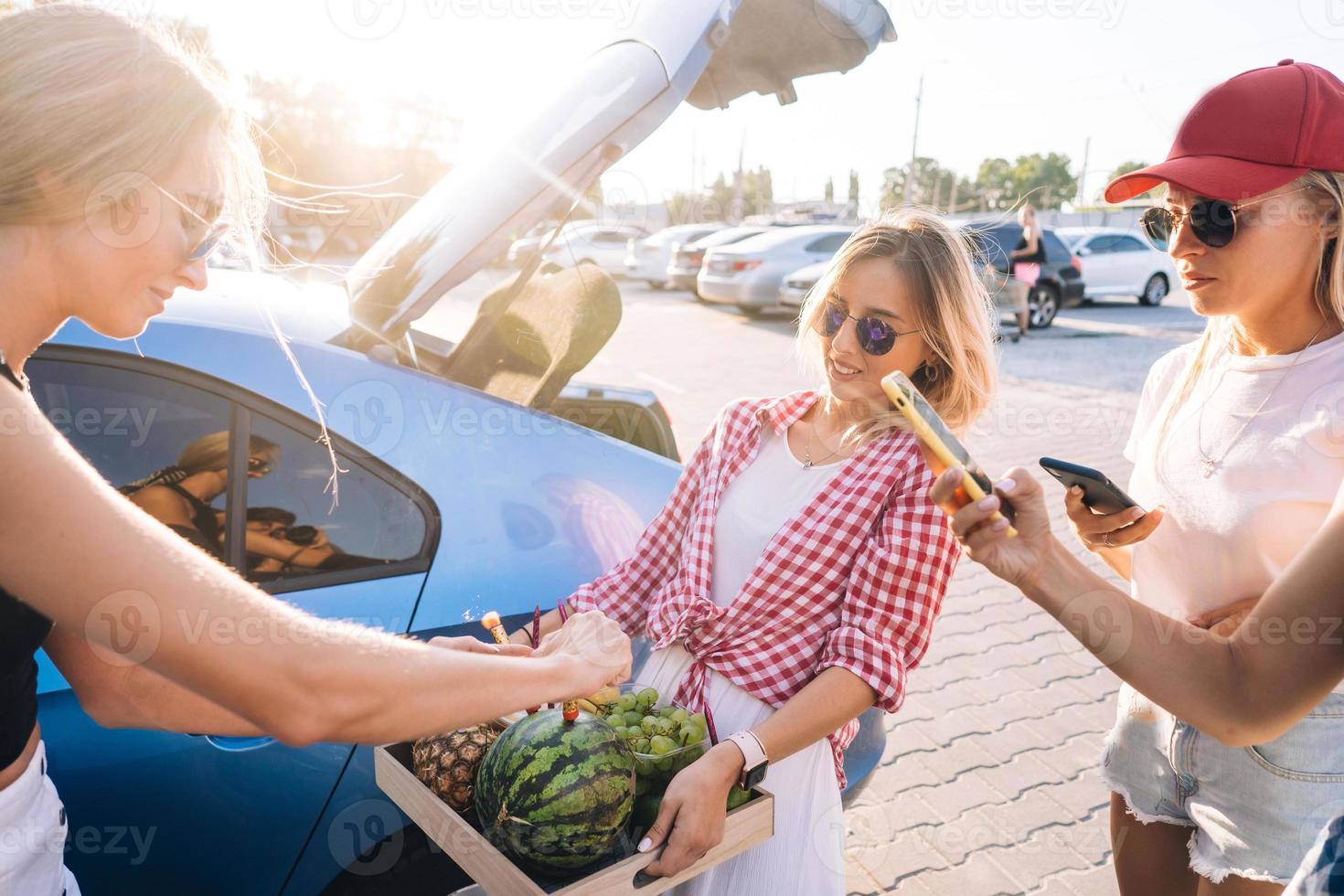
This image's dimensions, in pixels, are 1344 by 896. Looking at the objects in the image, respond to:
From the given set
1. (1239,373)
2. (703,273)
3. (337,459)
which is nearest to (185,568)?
(337,459)

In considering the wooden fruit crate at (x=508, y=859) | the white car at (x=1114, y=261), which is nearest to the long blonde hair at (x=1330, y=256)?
the wooden fruit crate at (x=508, y=859)

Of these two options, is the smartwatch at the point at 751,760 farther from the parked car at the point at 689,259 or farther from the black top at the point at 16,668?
the parked car at the point at 689,259

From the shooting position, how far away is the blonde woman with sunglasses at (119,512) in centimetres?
98

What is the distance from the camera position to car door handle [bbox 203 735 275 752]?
6.40 feet

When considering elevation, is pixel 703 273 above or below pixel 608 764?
below

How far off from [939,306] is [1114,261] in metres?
18.9

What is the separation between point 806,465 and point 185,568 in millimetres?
1409

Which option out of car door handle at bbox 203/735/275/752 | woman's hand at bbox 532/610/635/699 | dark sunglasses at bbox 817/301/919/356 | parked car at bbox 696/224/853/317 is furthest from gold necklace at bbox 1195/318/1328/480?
parked car at bbox 696/224/853/317

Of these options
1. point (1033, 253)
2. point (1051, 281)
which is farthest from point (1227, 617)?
point (1051, 281)

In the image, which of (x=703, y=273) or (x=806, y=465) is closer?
(x=806, y=465)

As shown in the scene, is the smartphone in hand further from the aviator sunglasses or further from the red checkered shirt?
the aviator sunglasses

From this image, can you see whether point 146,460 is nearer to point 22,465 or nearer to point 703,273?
point 22,465

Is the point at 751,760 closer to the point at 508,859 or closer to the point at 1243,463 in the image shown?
the point at 508,859

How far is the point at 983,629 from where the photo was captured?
4801 millimetres
